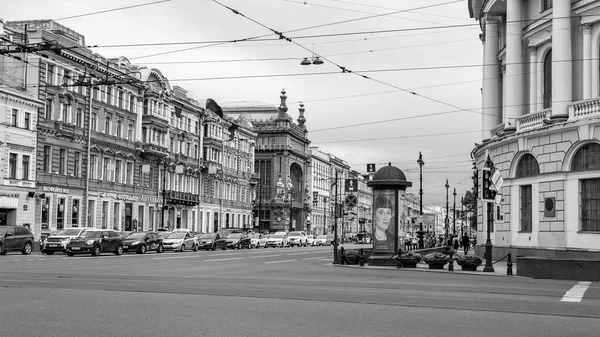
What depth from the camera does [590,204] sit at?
111 feet

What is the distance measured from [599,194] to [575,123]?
345 cm

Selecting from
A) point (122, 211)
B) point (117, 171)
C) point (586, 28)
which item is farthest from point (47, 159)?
point (586, 28)

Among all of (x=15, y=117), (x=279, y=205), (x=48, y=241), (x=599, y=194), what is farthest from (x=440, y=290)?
(x=279, y=205)

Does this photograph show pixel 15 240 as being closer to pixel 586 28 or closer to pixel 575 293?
pixel 586 28

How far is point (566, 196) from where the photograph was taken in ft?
114

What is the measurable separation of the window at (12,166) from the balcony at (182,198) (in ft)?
88.3

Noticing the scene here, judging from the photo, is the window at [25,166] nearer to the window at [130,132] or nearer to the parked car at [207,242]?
the parked car at [207,242]

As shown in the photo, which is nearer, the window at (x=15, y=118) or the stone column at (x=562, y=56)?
the stone column at (x=562, y=56)

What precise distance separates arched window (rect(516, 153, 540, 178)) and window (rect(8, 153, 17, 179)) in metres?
37.8

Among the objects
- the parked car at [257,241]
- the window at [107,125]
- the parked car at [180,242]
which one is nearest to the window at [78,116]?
the window at [107,125]

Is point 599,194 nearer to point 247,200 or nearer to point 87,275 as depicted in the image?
point 87,275

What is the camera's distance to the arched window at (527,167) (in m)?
37.2

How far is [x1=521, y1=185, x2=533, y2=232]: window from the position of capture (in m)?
37.7

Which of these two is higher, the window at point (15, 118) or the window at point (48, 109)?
the window at point (48, 109)
